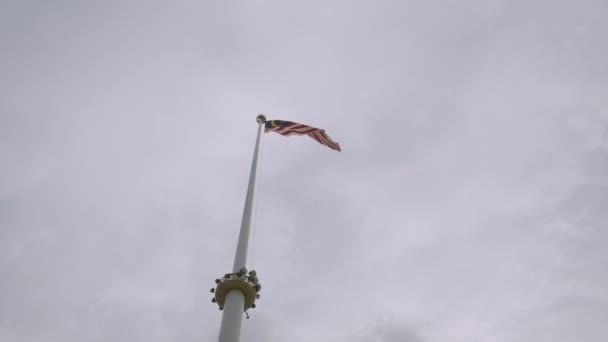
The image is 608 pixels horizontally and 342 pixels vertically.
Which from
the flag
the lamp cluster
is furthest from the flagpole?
the flag

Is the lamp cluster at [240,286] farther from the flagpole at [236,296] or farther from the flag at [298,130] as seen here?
the flag at [298,130]

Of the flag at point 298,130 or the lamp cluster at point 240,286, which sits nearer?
the lamp cluster at point 240,286

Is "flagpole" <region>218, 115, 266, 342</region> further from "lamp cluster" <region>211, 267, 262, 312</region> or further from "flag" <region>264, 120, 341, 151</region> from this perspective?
"flag" <region>264, 120, 341, 151</region>

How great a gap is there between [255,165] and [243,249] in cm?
940

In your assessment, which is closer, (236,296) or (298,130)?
(236,296)

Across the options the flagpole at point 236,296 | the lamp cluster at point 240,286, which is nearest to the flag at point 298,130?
the flagpole at point 236,296

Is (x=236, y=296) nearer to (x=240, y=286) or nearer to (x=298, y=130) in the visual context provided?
(x=240, y=286)

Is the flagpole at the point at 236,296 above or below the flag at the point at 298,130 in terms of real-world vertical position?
below

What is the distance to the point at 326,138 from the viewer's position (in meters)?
46.4

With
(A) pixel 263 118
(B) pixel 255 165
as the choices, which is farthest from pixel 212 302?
(A) pixel 263 118

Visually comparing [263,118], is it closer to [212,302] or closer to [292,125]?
[292,125]

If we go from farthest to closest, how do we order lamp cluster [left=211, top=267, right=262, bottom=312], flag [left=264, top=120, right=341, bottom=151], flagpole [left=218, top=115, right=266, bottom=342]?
1. flag [left=264, top=120, right=341, bottom=151]
2. lamp cluster [left=211, top=267, right=262, bottom=312]
3. flagpole [left=218, top=115, right=266, bottom=342]

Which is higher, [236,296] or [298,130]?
[298,130]

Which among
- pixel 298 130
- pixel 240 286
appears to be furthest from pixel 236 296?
pixel 298 130
